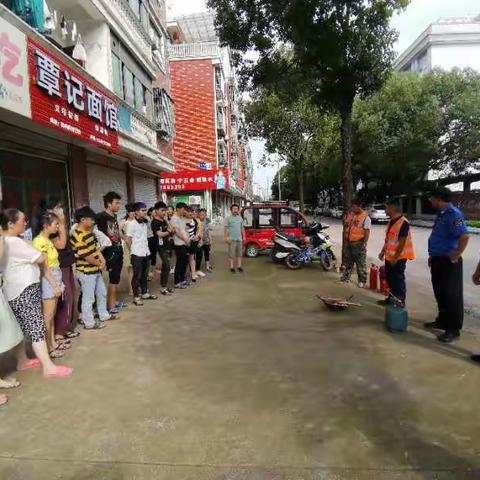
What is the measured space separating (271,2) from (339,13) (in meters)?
1.53

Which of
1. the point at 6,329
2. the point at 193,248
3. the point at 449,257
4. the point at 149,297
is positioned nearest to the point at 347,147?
the point at 193,248

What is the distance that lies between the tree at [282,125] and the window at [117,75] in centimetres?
1216

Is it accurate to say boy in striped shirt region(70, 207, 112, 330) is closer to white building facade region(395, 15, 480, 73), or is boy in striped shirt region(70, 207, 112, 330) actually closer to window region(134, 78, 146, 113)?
window region(134, 78, 146, 113)

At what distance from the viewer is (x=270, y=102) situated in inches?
957

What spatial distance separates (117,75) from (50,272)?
30.7ft

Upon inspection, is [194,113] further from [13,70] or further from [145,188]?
[13,70]

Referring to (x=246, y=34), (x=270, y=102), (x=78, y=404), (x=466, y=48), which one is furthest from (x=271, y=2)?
(x=466, y=48)

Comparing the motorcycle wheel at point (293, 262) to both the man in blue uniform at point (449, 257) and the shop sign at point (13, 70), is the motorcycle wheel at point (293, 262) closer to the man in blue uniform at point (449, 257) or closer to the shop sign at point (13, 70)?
the man in blue uniform at point (449, 257)

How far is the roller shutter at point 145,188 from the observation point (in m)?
15.8

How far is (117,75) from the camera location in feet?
39.9

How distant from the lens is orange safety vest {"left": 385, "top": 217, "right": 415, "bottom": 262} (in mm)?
5859

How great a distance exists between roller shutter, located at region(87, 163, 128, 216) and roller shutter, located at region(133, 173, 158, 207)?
6.00 ft

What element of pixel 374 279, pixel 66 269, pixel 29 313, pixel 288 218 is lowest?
pixel 374 279

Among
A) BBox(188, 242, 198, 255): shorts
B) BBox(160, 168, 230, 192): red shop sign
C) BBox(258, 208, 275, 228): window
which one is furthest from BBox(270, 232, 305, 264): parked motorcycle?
BBox(160, 168, 230, 192): red shop sign
